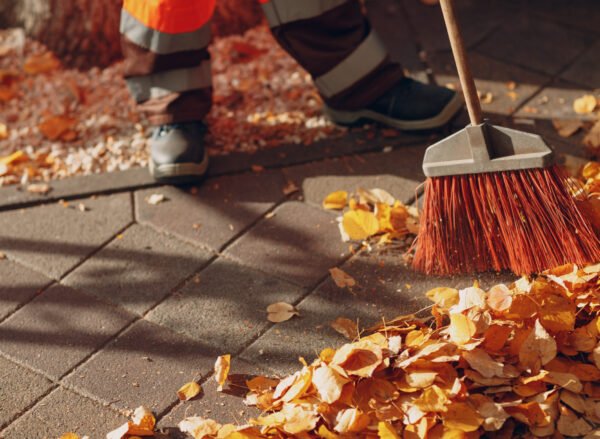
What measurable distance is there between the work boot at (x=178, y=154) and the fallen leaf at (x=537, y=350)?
4.66ft

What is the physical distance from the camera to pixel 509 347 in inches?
94.2

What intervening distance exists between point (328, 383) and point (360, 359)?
119mm

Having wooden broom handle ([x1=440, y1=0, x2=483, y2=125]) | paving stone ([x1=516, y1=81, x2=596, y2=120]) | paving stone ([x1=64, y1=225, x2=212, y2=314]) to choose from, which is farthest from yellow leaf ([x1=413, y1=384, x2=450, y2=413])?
paving stone ([x1=516, y1=81, x2=596, y2=120])

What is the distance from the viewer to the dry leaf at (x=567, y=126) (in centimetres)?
334

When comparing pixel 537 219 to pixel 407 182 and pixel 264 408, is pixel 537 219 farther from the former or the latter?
pixel 264 408

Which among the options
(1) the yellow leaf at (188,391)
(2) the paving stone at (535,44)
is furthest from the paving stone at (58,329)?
(2) the paving stone at (535,44)

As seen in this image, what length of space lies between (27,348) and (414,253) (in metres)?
Result: 1.22

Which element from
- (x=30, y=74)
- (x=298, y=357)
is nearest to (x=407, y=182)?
(x=298, y=357)

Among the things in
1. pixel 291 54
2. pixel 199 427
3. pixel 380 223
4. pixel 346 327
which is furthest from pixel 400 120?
pixel 199 427

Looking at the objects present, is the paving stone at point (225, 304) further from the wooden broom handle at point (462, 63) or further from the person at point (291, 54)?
the wooden broom handle at point (462, 63)

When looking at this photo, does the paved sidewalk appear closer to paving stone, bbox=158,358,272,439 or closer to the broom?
paving stone, bbox=158,358,272,439

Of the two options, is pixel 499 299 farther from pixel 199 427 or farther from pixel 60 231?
pixel 60 231

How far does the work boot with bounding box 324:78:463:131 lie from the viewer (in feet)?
11.0

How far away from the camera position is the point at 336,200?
3.11 meters
